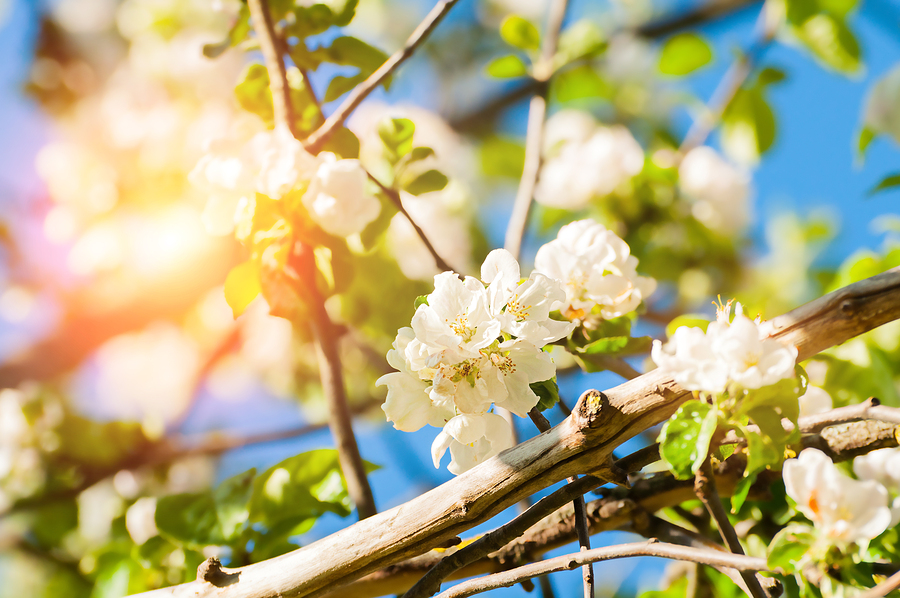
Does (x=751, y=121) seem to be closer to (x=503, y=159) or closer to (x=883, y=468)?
(x=503, y=159)

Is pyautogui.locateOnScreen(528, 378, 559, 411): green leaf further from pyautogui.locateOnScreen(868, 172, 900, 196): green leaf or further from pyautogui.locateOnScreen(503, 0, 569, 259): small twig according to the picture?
pyautogui.locateOnScreen(868, 172, 900, 196): green leaf

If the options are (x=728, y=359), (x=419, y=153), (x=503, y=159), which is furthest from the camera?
(x=503, y=159)

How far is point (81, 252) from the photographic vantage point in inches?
70.0

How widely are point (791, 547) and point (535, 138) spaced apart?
2.43 feet

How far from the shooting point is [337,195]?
2.14 ft

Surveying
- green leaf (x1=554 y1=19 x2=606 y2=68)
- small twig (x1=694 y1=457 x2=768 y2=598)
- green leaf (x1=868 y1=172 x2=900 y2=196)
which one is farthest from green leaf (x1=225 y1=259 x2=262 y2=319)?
green leaf (x1=868 y1=172 x2=900 y2=196)

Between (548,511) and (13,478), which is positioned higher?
(13,478)

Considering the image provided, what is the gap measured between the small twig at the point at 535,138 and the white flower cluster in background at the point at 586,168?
0.74 ft

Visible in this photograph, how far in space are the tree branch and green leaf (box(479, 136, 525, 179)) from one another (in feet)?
5.33

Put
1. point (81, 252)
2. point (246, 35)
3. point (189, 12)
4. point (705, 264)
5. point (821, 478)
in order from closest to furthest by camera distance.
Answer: point (821, 478)
point (246, 35)
point (705, 264)
point (81, 252)
point (189, 12)

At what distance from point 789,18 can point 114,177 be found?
1774 mm

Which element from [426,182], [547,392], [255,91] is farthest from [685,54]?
[547,392]

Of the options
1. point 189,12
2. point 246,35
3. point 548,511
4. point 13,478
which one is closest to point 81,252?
point 13,478

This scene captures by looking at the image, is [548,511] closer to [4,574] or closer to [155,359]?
[155,359]
